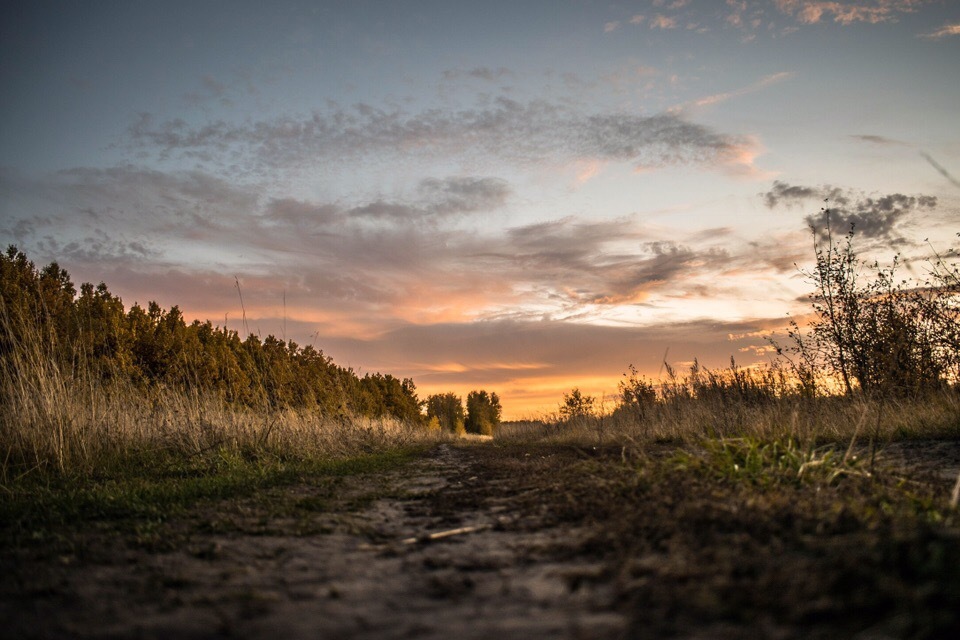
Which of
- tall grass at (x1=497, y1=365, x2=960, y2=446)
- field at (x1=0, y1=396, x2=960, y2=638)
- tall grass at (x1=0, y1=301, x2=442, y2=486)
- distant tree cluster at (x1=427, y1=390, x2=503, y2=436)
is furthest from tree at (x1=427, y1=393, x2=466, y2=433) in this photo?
field at (x1=0, y1=396, x2=960, y2=638)

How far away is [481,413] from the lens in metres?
86.3

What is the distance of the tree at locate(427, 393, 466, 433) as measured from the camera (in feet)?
218

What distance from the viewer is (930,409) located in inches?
328

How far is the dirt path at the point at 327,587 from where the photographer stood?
1655 mm

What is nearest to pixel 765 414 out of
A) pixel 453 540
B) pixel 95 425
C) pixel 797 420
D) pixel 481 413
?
pixel 797 420

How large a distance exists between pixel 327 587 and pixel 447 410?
233ft

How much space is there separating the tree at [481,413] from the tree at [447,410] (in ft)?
9.05

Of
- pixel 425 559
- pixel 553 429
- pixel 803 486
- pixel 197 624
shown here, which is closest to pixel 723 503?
pixel 803 486

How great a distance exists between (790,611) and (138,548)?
9.78 feet

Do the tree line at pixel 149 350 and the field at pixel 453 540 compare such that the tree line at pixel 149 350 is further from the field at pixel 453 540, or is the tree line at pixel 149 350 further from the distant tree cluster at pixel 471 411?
the distant tree cluster at pixel 471 411

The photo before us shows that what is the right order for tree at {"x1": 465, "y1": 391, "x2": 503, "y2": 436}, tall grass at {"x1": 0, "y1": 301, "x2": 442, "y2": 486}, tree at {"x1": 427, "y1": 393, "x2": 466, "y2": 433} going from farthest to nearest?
tree at {"x1": 465, "y1": 391, "x2": 503, "y2": 436}, tree at {"x1": 427, "y1": 393, "x2": 466, "y2": 433}, tall grass at {"x1": 0, "y1": 301, "x2": 442, "y2": 486}

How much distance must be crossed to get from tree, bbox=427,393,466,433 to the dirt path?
2360 inches

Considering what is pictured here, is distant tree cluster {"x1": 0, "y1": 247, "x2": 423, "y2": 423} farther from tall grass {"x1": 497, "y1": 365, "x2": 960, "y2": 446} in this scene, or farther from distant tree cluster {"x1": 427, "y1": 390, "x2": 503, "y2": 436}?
distant tree cluster {"x1": 427, "y1": 390, "x2": 503, "y2": 436}

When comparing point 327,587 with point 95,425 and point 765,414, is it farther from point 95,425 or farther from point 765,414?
point 765,414
